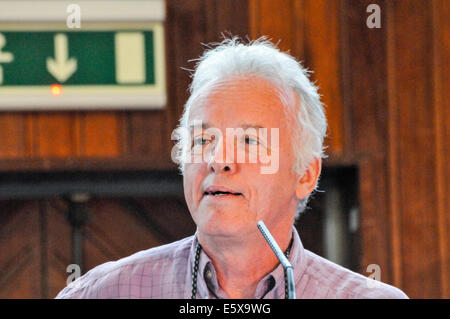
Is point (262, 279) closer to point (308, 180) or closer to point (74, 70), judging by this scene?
point (308, 180)

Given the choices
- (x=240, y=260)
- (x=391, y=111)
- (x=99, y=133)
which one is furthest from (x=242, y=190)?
(x=391, y=111)

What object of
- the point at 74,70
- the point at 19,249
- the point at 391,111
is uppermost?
the point at 74,70

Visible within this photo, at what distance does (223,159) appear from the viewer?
99 centimetres

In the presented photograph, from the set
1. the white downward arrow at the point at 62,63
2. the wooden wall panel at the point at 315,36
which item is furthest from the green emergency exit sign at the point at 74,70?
the wooden wall panel at the point at 315,36

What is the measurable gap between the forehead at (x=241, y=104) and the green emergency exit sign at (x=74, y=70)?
1.87 metres

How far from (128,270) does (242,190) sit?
0.93ft

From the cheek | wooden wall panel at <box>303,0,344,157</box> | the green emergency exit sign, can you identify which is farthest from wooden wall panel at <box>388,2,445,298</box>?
the cheek

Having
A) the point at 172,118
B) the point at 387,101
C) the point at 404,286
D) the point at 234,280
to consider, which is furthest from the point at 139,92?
the point at 234,280

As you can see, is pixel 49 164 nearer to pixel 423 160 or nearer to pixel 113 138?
pixel 113 138

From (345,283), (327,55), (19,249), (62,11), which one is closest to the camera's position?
(345,283)

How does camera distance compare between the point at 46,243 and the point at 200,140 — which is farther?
the point at 46,243

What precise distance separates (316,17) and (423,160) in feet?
2.19

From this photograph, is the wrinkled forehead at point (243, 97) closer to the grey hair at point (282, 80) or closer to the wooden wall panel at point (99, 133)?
the grey hair at point (282, 80)

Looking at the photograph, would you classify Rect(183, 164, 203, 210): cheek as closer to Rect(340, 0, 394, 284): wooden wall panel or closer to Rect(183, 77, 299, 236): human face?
Rect(183, 77, 299, 236): human face
